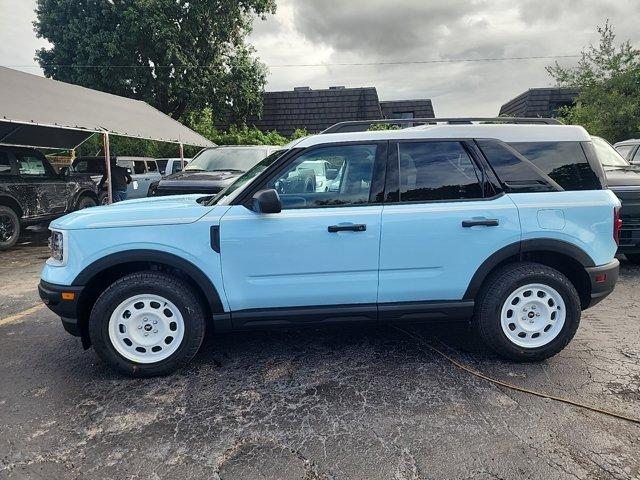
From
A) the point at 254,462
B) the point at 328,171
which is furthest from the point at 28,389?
the point at 328,171

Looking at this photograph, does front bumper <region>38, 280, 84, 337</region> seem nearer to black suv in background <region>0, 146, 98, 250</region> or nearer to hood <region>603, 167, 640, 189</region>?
hood <region>603, 167, 640, 189</region>

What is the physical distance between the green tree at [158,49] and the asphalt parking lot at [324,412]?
18.8 meters

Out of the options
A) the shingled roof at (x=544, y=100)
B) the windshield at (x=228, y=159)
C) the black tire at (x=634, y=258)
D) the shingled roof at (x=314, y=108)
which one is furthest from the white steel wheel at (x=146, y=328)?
the shingled roof at (x=544, y=100)

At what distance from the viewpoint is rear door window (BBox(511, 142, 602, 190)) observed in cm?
349

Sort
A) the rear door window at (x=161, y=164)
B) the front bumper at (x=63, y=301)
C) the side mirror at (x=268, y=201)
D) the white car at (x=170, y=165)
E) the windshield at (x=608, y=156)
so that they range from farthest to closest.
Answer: the rear door window at (x=161, y=164) → the white car at (x=170, y=165) → the windshield at (x=608, y=156) → the front bumper at (x=63, y=301) → the side mirror at (x=268, y=201)

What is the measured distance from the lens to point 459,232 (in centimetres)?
335

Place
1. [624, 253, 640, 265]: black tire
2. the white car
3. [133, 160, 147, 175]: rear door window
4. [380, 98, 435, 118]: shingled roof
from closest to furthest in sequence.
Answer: [624, 253, 640, 265]: black tire < [133, 160, 147, 175]: rear door window < the white car < [380, 98, 435, 118]: shingled roof

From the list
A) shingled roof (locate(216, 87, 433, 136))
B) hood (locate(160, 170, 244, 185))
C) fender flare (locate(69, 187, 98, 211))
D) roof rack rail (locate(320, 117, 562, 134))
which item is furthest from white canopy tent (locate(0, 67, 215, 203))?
shingled roof (locate(216, 87, 433, 136))

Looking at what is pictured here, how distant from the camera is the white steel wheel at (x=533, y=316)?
349 cm

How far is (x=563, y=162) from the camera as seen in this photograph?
138 inches

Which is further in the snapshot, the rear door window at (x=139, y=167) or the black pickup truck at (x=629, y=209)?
the rear door window at (x=139, y=167)

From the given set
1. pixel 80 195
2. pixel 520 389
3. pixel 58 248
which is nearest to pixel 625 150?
pixel 520 389

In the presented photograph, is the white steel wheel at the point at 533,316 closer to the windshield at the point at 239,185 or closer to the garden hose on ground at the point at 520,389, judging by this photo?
the garden hose on ground at the point at 520,389

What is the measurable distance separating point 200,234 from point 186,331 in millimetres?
731
